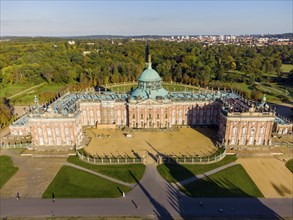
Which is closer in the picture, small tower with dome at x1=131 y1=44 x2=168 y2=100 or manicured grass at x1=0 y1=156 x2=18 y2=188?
manicured grass at x1=0 y1=156 x2=18 y2=188

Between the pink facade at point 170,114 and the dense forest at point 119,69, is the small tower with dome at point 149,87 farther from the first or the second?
the dense forest at point 119,69

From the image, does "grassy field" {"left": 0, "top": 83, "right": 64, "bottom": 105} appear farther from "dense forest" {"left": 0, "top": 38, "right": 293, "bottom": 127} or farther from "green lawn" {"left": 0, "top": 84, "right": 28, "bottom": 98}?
"dense forest" {"left": 0, "top": 38, "right": 293, "bottom": 127}

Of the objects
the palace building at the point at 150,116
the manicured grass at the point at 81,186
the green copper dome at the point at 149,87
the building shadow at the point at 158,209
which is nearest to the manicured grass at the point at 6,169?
the palace building at the point at 150,116

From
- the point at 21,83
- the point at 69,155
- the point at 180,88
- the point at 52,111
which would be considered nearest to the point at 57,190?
the point at 69,155

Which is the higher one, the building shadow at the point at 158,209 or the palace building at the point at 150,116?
the palace building at the point at 150,116

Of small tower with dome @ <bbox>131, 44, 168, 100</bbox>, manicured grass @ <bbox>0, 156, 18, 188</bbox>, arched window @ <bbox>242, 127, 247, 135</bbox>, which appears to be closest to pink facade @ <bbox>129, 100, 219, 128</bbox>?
small tower with dome @ <bbox>131, 44, 168, 100</bbox>
